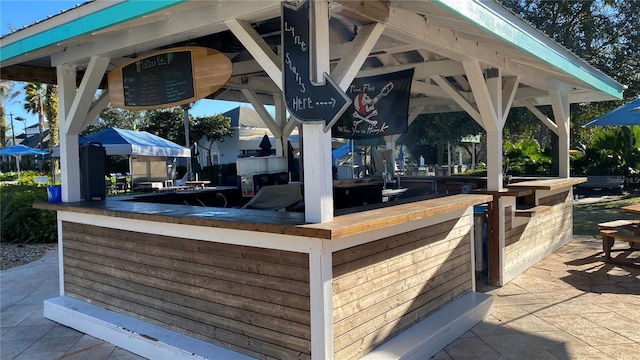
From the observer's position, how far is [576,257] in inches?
273

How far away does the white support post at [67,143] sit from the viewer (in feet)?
15.6

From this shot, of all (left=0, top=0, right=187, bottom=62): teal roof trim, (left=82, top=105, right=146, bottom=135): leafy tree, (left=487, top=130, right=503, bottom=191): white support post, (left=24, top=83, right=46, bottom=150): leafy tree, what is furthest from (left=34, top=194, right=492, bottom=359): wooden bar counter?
(left=82, top=105, right=146, bottom=135): leafy tree

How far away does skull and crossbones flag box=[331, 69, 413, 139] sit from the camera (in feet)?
19.6

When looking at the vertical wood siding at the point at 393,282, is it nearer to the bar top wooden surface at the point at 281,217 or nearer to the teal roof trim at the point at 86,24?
the bar top wooden surface at the point at 281,217

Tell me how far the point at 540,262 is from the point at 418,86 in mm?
3118

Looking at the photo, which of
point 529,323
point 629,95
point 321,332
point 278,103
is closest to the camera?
point 321,332

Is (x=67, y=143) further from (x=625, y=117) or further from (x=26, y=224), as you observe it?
(x=625, y=117)

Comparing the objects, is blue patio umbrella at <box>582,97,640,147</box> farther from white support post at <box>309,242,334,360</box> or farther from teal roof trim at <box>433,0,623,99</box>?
white support post at <box>309,242,334,360</box>

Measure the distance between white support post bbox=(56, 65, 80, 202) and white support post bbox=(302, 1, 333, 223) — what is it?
123 inches

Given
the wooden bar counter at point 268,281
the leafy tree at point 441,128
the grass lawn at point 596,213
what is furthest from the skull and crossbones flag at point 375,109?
the leafy tree at point 441,128

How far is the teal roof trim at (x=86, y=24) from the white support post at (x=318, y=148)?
2.78 feet

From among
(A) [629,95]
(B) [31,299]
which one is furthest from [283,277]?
(A) [629,95]

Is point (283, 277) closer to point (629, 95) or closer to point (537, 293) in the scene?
point (537, 293)

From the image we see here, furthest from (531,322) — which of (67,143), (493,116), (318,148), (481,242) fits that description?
(67,143)
